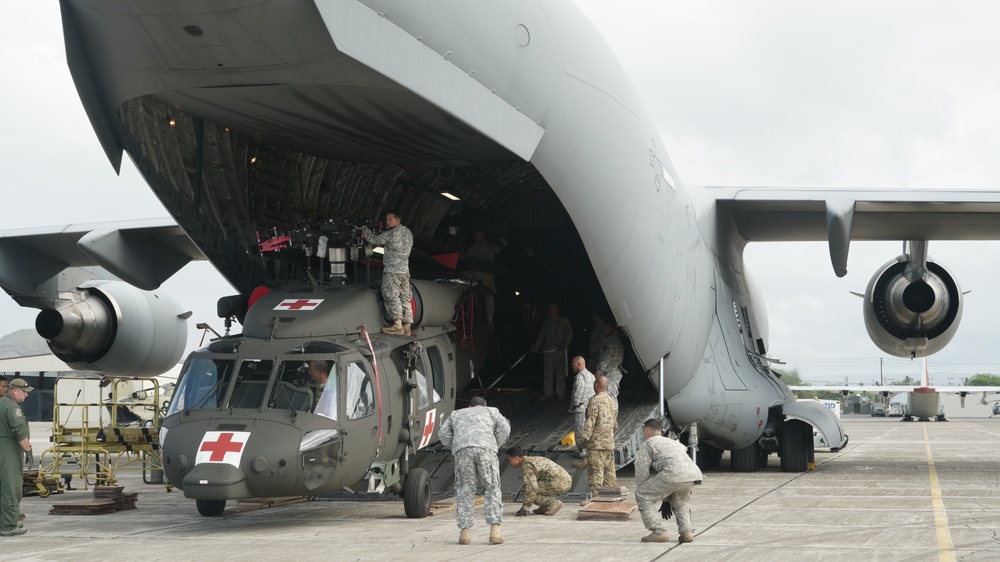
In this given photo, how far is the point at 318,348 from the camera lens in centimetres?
1025

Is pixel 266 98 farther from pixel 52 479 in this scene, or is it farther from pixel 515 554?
pixel 52 479

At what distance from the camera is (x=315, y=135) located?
11.3m

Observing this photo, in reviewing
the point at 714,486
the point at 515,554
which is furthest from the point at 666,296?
the point at 515,554

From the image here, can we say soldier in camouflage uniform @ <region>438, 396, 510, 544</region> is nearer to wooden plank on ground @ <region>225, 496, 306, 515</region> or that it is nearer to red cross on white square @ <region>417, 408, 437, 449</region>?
red cross on white square @ <region>417, 408, 437, 449</region>

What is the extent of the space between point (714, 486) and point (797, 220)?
5050mm

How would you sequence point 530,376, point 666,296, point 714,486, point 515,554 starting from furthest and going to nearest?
point 530,376 < point 714,486 < point 666,296 < point 515,554

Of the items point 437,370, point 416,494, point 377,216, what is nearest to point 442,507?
point 416,494

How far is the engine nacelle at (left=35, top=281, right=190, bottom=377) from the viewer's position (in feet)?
50.9

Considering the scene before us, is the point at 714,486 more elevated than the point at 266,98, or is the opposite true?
the point at 266,98

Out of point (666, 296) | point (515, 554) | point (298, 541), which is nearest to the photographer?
point (515, 554)

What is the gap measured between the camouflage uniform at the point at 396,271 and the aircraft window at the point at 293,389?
1562 millimetres

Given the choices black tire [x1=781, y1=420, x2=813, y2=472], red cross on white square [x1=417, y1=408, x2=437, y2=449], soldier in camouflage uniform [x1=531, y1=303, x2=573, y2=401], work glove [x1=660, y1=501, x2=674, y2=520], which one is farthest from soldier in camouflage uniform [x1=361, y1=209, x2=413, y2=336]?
black tire [x1=781, y1=420, x2=813, y2=472]

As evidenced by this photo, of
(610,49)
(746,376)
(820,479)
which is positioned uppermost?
(610,49)

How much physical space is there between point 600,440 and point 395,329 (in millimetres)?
2677
